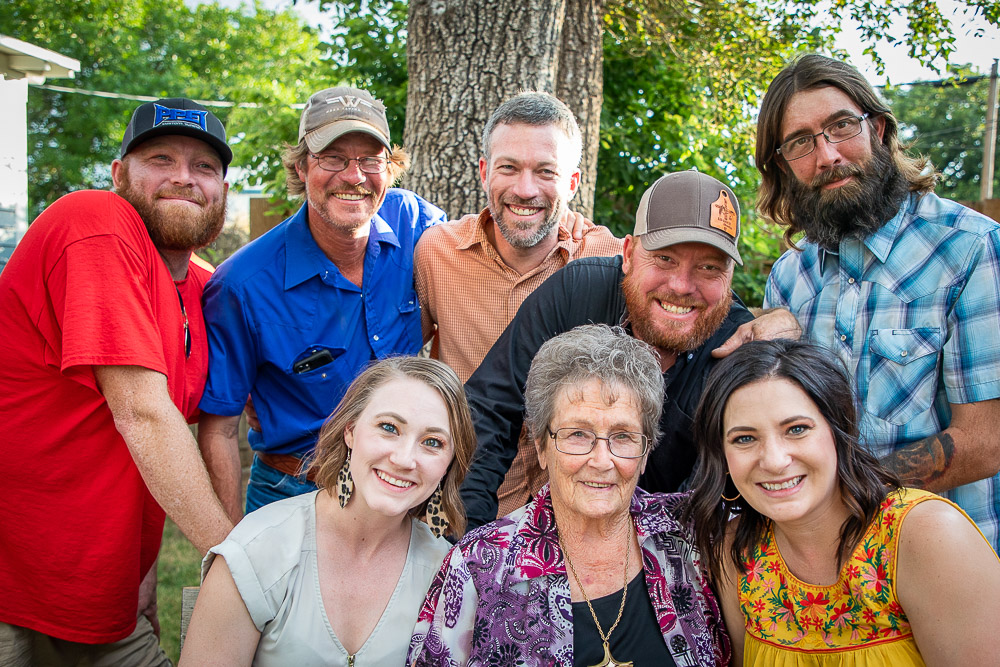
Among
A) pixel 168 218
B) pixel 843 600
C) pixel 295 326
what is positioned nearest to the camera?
pixel 843 600

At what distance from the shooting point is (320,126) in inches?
123

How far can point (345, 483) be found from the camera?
7.73 feet

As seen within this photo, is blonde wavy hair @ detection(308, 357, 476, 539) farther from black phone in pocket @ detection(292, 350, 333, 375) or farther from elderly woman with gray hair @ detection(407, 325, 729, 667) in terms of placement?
black phone in pocket @ detection(292, 350, 333, 375)

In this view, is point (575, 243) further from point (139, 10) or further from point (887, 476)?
point (139, 10)

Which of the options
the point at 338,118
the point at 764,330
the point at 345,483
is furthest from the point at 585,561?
the point at 338,118

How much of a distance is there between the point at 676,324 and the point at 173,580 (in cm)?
452

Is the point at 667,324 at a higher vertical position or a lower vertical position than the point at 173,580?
higher

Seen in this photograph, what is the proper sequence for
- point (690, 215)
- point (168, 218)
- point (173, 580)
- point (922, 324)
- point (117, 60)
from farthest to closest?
point (117, 60)
point (173, 580)
point (168, 218)
point (690, 215)
point (922, 324)

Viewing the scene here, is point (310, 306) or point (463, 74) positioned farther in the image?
point (463, 74)

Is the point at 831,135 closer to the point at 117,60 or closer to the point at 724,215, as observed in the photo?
the point at 724,215

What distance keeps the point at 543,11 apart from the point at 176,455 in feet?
9.89

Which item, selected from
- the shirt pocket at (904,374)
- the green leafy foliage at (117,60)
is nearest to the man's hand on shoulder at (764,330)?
the shirt pocket at (904,374)

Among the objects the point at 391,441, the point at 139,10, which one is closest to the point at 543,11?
the point at 391,441

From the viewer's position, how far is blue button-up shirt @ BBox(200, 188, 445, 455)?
9.72 feet
